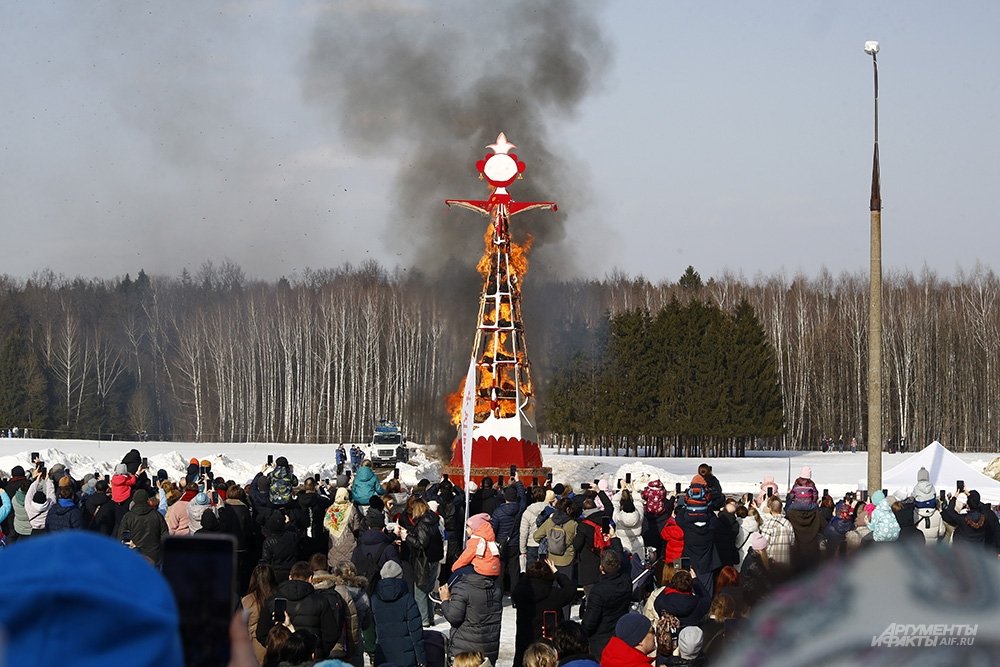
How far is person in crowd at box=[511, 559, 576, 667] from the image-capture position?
1112 cm

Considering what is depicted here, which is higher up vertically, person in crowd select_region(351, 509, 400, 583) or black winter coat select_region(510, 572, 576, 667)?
person in crowd select_region(351, 509, 400, 583)

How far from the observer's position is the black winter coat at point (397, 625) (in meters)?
10.0

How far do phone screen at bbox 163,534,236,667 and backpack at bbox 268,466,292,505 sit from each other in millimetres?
14996

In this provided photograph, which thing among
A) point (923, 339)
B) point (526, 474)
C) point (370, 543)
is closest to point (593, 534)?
point (370, 543)

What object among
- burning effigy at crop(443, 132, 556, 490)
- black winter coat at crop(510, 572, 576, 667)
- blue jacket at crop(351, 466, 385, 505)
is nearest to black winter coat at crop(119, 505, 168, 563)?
blue jacket at crop(351, 466, 385, 505)

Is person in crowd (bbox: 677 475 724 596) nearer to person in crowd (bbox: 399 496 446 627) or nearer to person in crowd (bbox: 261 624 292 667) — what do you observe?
person in crowd (bbox: 399 496 446 627)

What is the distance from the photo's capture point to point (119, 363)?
84.2 metres

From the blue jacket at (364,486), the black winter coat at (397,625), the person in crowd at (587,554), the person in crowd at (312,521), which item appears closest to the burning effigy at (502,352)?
the blue jacket at (364,486)

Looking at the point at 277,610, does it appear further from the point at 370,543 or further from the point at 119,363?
the point at 119,363

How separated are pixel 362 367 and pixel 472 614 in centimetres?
7098

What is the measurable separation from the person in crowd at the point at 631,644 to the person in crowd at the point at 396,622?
2.63 m

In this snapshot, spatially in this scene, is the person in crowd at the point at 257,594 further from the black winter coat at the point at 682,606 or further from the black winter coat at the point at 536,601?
the black winter coat at the point at 682,606

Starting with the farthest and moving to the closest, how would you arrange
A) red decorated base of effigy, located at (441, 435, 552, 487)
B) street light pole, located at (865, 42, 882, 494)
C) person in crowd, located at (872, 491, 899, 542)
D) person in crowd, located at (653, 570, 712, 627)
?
red decorated base of effigy, located at (441, 435, 552, 487), street light pole, located at (865, 42, 882, 494), person in crowd, located at (872, 491, 899, 542), person in crowd, located at (653, 570, 712, 627)

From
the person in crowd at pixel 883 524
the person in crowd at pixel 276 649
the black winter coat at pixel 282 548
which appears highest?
the person in crowd at pixel 883 524
